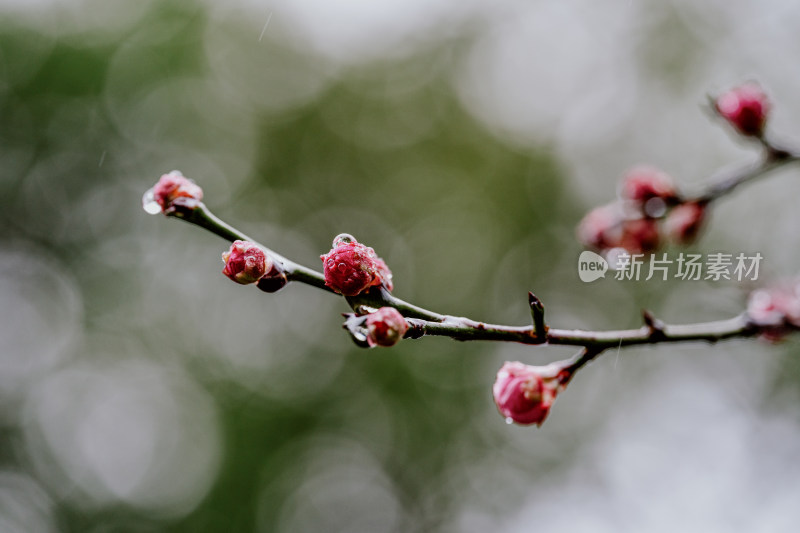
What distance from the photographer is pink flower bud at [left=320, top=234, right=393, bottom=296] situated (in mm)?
886

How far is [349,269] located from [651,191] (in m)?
1.12

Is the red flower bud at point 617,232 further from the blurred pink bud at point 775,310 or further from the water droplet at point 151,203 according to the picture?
the water droplet at point 151,203

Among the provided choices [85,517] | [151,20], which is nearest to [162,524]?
[85,517]

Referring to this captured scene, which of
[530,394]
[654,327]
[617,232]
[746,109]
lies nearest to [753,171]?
[746,109]

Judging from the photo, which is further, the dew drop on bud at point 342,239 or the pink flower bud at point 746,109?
the pink flower bud at point 746,109

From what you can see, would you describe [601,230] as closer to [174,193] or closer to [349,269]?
[349,269]

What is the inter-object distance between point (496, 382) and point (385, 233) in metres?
9.21

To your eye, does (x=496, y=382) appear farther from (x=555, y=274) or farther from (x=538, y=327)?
(x=555, y=274)

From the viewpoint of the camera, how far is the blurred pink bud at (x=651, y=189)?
1708 mm

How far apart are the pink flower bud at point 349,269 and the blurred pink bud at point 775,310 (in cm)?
71

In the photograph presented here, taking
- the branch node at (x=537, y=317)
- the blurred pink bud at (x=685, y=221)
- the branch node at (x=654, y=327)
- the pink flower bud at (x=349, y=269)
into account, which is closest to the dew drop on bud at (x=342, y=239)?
the pink flower bud at (x=349, y=269)

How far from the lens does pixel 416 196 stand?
35.1 ft

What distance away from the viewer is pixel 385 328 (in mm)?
821

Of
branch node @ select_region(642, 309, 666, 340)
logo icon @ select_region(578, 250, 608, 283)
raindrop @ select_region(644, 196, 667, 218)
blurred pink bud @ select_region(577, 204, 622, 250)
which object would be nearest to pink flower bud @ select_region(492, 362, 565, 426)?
branch node @ select_region(642, 309, 666, 340)
